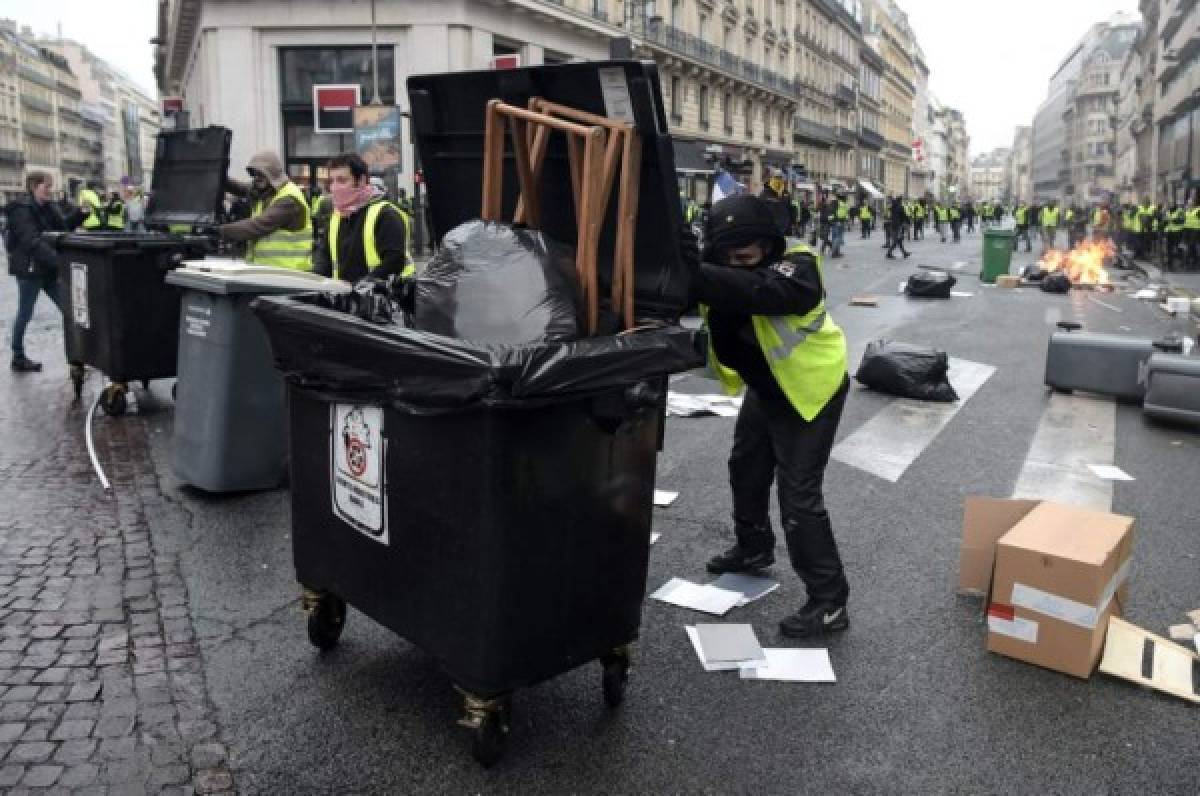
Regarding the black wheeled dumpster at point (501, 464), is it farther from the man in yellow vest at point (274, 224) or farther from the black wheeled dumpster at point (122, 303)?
the black wheeled dumpster at point (122, 303)

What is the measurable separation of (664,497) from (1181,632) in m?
2.61

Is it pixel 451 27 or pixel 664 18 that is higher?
pixel 664 18

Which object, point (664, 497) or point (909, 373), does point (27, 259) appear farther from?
point (909, 373)

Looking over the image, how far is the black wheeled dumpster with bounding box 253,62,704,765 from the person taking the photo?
2.81 metres

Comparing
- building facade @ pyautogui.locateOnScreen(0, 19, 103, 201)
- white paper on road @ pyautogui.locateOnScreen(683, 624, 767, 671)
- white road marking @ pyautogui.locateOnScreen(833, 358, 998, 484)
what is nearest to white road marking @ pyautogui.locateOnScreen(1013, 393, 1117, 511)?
white road marking @ pyautogui.locateOnScreen(833, 358, 998, 484)

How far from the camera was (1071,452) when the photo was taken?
23.0ft

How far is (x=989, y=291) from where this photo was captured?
18766 mm

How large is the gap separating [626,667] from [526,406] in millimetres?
1122

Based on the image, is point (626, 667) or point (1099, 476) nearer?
point (626, 667)

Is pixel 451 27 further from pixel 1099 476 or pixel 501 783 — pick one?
pixel 501 783

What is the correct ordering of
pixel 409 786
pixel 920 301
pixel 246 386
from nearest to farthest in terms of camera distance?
pixel 409 786 → pixel 246 386 → pixel 920 301

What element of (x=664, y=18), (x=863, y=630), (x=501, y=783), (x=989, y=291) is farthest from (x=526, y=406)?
(x=664, y=18)

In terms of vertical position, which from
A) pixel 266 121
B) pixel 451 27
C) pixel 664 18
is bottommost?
pixel 266 121

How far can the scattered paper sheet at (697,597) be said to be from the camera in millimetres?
4270
